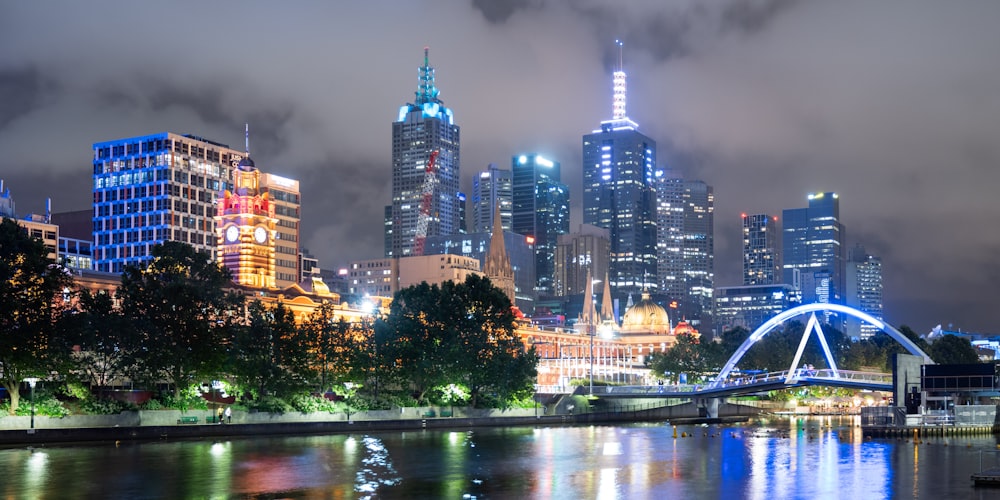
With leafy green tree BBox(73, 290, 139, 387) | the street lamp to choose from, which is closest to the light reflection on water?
the street lamp

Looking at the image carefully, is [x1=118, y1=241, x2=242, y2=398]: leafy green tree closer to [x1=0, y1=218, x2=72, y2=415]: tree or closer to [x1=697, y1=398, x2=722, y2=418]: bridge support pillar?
[x1=0, y1=218, x2=72, y2=415]: tree

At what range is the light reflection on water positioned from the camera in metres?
64.2

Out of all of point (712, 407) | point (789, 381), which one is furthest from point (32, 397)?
point (712, 407)

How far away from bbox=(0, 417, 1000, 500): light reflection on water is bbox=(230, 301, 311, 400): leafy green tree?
1190 centimetres

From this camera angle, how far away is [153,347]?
113 m

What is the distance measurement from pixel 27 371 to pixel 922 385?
98054 mm

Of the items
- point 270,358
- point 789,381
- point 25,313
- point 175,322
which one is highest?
point 25,313

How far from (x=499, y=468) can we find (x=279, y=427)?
45.2 meters

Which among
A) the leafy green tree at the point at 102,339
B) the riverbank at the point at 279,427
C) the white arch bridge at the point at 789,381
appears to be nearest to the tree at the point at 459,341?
the riverbank at the point at 279,427

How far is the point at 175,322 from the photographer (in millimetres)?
116562

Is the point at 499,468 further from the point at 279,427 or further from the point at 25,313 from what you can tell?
the point at 25,313

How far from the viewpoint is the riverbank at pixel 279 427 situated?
97188 millimetres

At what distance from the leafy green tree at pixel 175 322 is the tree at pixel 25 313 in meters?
9.32

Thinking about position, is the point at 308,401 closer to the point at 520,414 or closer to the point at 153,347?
the point at 153,347
